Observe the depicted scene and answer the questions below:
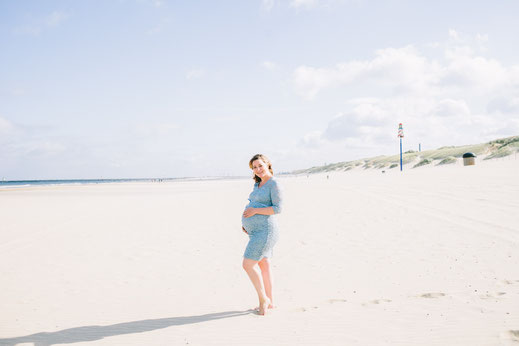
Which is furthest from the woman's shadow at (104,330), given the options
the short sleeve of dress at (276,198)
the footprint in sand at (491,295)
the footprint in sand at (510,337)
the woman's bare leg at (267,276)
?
the footprint in sand at (491,295)

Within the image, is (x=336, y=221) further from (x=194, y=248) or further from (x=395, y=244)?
(x=194, y=248)

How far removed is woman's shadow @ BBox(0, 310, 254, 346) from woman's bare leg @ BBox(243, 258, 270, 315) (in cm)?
26

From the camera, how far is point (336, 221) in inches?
424

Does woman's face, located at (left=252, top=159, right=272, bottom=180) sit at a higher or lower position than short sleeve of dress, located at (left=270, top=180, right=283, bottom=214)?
higher

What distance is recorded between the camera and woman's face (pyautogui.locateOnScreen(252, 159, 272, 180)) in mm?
4109

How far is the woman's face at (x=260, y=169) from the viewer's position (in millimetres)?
4109

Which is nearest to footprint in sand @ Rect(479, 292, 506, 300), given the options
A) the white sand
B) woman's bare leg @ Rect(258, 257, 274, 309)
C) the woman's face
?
the white sand

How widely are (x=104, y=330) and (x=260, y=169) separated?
2813mm

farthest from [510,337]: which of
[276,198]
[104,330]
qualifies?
[104,330]

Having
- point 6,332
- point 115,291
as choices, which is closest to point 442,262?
point 115,291

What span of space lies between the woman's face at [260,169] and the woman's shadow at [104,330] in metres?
1.90

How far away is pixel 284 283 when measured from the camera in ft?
18.6

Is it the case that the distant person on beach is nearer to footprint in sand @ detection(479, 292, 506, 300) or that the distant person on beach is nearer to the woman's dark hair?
the woman's dark hair

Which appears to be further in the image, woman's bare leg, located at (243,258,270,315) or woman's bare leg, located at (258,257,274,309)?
woman's bare leg, located at (258,257,274,309)
